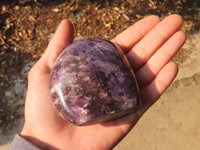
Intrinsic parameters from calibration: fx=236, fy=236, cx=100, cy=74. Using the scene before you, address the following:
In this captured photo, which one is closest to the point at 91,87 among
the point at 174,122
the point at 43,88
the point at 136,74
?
the point at 43,88

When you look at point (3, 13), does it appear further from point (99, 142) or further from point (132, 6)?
point (99, 142)

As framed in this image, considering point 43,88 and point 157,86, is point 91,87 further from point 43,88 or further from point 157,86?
point 157,86

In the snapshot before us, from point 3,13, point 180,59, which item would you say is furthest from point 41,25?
point 180,59

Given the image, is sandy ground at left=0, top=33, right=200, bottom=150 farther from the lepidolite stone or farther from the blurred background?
the lepidolite stone

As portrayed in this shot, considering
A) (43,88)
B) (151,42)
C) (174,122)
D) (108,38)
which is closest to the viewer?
(43,88)

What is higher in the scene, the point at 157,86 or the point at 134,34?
the point at 134,34

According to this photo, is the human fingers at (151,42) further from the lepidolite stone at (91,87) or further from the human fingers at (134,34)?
the lepidolite stone at (91,87)

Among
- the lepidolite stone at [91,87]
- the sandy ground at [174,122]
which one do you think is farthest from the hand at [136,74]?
the sandy ground at [174,122]

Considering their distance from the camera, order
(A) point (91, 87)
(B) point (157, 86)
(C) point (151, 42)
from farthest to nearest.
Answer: (C) point (151, 42) < (B) point (157, 86) < (A) point (91, 87)
